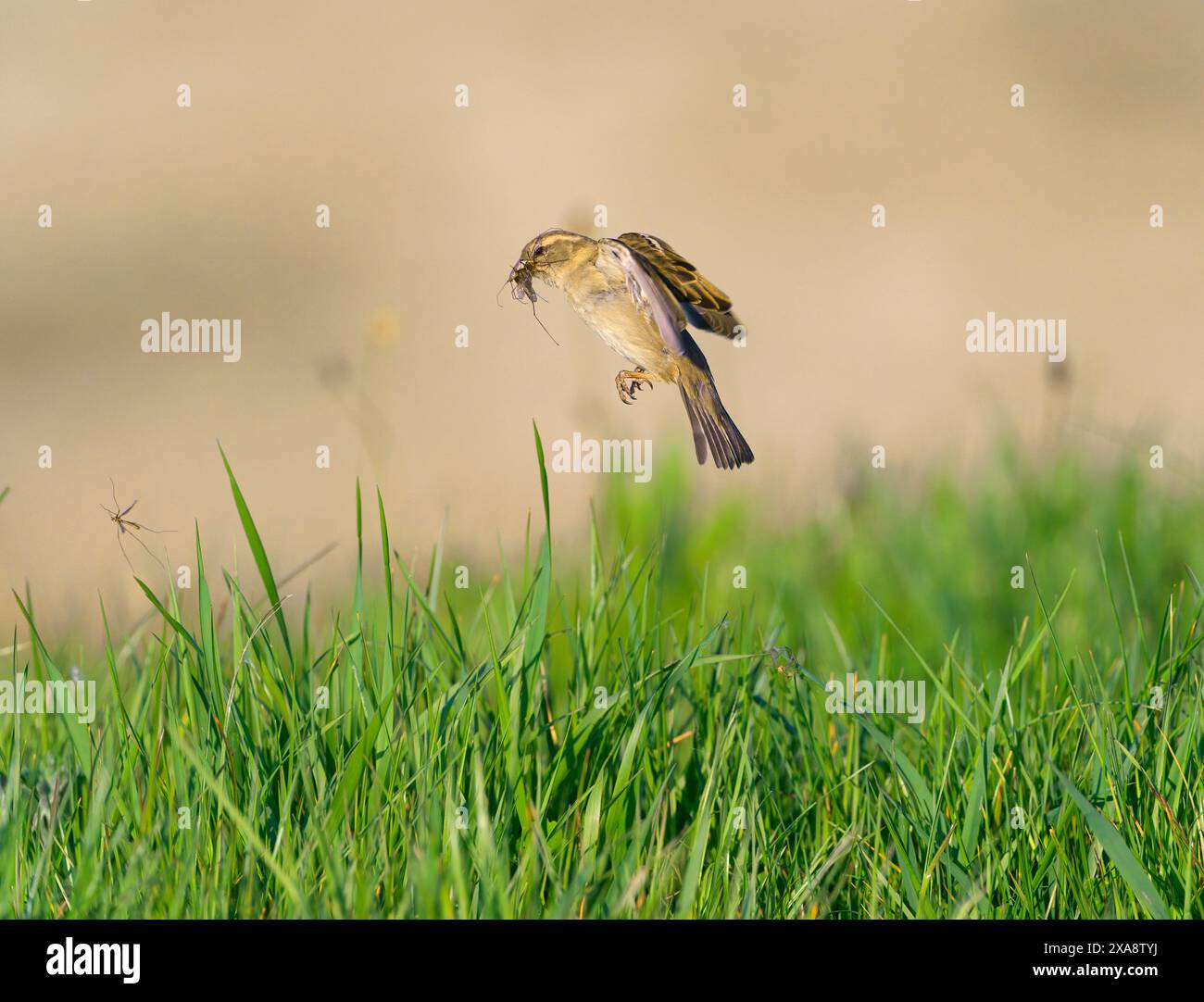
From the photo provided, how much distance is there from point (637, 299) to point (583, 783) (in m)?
0.90

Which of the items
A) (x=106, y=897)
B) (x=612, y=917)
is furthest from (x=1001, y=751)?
(x=106, y=897)

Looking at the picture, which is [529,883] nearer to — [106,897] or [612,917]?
[612,917]

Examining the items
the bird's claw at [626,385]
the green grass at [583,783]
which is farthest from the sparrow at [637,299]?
the green grass at [583,783]

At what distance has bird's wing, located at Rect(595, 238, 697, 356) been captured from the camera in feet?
7.30

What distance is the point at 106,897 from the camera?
1804 millimetres

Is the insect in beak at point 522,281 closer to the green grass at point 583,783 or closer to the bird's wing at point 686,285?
the bird's wing at point 686,285

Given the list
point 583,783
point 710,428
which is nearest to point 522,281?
point 710,428

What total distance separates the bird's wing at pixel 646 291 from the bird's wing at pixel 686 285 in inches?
0.9

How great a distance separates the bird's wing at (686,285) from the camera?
2.30 meters

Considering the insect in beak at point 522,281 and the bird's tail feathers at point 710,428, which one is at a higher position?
the insect in beak at point 522,281

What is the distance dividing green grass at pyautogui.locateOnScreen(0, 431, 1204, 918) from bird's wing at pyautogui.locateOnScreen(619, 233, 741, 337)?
0.45 metres

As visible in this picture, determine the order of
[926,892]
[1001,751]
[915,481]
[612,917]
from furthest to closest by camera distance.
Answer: [915,481] < [1001,751] < [926,892] < [612,917]

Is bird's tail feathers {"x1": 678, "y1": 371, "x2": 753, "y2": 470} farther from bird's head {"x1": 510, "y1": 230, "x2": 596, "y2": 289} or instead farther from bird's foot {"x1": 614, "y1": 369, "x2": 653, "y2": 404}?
bird's head {"x1": 510, "y1": 230, "x2": 596, "y2": 289}

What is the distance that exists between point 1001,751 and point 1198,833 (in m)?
0.37
